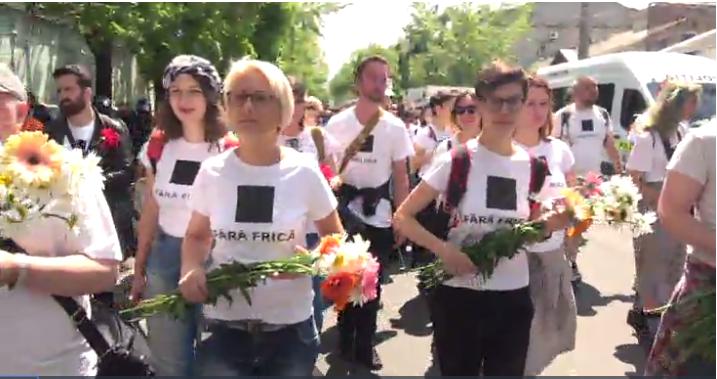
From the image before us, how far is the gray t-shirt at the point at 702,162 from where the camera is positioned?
9.53 feet

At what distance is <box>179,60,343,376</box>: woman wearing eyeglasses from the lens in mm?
3016

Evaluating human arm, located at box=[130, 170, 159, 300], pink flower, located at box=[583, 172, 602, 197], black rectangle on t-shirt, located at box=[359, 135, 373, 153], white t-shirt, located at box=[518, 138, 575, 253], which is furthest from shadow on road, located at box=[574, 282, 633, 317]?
human arm, located at box=[130, 170, 159, 300]

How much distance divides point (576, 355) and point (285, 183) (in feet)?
11.9

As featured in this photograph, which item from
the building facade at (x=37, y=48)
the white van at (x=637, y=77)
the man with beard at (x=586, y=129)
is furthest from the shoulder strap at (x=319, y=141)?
the white van at (x=637, y=77)

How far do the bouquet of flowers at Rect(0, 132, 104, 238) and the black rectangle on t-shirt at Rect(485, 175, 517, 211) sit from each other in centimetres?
165

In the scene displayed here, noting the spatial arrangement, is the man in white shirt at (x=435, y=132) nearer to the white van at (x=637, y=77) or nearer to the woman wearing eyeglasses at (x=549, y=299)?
the woman wearing eyeglasses at (x=549, y=299)

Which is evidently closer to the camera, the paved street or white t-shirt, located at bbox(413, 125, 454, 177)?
the paved street

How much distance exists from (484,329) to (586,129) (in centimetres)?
532

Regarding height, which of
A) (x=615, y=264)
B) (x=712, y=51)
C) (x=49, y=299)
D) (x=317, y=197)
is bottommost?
(x=615, y=264)

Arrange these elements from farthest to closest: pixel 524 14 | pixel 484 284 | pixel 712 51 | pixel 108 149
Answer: pixel 524 14, pixel 712 51, pixel 108 149, pixel 484 284

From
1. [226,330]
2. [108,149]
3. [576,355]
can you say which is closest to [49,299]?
[226,330]

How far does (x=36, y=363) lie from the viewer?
259 centimetres

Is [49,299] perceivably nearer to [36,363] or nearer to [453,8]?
[36,363]

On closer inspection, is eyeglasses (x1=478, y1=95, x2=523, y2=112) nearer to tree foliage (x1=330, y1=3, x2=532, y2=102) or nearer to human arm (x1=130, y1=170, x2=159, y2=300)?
human arm (x1=130, y1=170, x2=159, y2=300)
